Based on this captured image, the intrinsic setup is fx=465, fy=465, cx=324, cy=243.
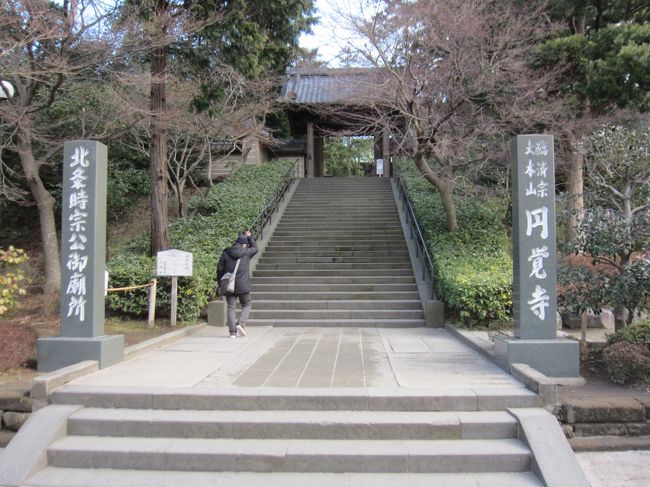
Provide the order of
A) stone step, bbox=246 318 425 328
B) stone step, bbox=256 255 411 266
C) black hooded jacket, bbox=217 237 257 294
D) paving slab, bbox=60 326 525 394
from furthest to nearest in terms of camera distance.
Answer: stone step, bbox=256 255 411 266, stone step, bbox=246 318 425 328, black hooded jacket, bbox=217 237 257 294, paving slab, bbox=60 326 525 394

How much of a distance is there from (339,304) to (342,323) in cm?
64

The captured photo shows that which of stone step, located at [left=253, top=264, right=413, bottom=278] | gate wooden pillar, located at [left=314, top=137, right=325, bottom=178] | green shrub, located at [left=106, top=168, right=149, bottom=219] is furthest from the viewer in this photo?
gate wooden pillar, located at [left=314, top=137, right=325, bottom=178]

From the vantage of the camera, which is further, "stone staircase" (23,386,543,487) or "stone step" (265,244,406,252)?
"stone step" (265,244,406,252)

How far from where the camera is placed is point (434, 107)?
32.3 feet

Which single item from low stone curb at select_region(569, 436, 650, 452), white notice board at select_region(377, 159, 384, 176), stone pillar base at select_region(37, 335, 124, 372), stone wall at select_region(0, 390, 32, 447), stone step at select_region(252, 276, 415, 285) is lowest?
low stone curb at select_region(569, 436, 650, 452)

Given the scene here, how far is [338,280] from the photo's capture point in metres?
10.2

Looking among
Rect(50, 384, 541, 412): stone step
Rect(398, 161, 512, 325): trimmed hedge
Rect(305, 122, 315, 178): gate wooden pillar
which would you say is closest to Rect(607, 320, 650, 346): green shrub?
Rect(50, 384, 541, 412): stone step

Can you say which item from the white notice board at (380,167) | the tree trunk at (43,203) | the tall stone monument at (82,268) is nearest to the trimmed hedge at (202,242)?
the tree trunk at (43,203)

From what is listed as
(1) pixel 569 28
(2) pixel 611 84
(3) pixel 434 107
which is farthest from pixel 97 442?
(1) pixel 569 28

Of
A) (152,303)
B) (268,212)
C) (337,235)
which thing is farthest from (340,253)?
(152,303)

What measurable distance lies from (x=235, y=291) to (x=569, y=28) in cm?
1094

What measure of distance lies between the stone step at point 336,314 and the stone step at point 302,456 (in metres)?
4.91

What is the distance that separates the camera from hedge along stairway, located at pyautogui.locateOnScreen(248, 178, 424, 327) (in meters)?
9.00

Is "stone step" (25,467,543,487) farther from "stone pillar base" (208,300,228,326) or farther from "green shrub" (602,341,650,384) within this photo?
"stone pillar base" (208,300,228,326)
